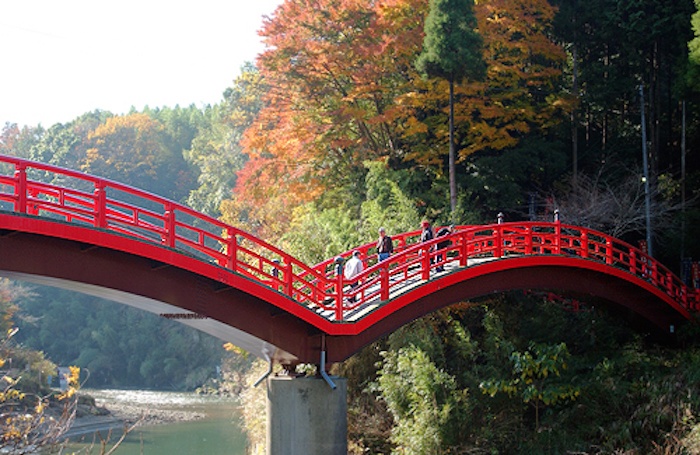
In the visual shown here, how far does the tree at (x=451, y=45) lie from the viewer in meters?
26.1

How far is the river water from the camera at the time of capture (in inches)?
1399

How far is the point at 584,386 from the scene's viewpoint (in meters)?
20.6

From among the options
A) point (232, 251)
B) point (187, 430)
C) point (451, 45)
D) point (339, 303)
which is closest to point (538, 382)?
point (339, 303)

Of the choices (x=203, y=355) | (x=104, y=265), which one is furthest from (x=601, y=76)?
(x=203, y=355)

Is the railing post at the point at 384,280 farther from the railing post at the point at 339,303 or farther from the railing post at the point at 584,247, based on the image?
the railing post at the point at 584,247

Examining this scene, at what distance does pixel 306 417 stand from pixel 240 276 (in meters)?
3.11

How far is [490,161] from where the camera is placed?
2836cm

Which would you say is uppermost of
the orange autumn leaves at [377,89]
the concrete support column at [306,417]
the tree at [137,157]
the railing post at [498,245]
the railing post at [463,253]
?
the tree at [137,157]

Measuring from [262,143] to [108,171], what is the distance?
43.0 m

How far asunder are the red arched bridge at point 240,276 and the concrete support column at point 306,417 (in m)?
0.69

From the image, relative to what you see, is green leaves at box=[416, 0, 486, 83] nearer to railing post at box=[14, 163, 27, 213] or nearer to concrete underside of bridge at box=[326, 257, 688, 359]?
concrete underside of bridge at box=[326, 257, 688, 359]

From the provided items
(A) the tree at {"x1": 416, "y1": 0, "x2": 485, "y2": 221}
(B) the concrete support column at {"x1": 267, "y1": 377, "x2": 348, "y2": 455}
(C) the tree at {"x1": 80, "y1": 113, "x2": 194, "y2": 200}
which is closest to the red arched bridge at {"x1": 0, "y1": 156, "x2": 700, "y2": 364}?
(B) the concrete support column at {"x1": 267, "y1": 377, "x2": 348, "y2": 455}

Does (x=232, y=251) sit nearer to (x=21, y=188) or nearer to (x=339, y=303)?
(x=339, y=303)

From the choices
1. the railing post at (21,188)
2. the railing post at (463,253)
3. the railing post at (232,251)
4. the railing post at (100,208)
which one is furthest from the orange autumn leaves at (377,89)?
the railing post at (21,188)
